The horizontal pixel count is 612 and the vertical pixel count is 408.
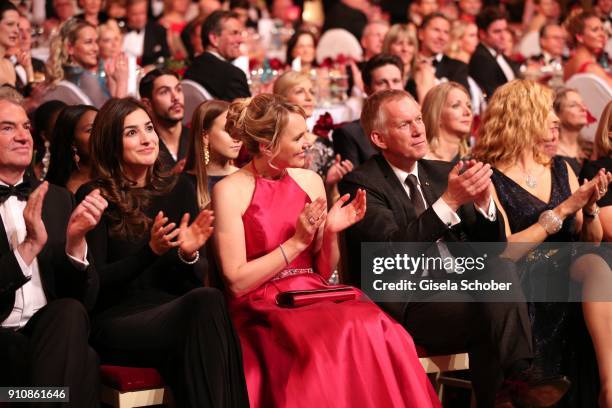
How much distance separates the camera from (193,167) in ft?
15.3

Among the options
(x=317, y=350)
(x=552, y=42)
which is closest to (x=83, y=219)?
(x=317, y=350)

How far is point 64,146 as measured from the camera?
4.54 meters

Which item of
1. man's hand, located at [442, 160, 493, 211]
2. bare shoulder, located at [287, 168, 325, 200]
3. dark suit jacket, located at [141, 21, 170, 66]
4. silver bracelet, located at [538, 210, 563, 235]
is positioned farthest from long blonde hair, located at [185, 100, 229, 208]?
dark suit jacket, located at [141, 21, 170, 66]

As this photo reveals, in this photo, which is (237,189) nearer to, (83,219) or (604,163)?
(83,219)

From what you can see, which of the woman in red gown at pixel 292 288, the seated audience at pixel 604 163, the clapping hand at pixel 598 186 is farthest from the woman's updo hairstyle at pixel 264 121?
the seated audience at pixel 604 163

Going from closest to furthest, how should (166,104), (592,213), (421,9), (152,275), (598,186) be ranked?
1. (152,275)
2. (598,186)
3. (592,213)
4. (166,104)
5. (421,9)

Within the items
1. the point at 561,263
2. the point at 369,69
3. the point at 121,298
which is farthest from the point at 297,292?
the point at 369,69

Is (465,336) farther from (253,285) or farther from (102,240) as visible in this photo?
(102,240)

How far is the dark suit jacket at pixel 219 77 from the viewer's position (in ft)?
20.9

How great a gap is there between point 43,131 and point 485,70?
4.06m

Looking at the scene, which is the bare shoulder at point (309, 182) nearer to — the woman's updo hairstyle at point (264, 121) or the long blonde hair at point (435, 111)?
the woman's updo hairstyle at point (264, 121)

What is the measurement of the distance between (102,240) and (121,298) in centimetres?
23

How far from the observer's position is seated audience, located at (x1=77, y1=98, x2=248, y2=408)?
3.41m

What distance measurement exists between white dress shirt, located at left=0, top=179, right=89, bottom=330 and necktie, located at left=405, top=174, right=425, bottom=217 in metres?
1.36
